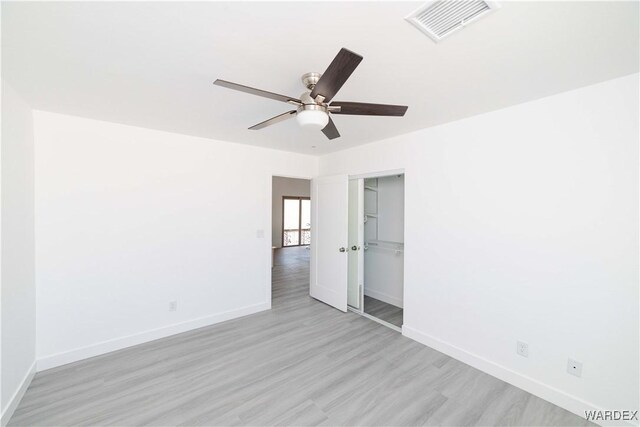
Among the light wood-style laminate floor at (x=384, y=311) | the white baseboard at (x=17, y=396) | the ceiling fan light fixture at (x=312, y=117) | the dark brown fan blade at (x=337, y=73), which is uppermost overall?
the dark brown fan blade at (x=337, y=73)

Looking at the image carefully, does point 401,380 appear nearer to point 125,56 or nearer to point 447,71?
point 447,71

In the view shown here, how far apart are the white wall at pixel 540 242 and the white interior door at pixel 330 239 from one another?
3.83 ft

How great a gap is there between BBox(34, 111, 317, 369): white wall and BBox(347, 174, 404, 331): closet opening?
1.31m

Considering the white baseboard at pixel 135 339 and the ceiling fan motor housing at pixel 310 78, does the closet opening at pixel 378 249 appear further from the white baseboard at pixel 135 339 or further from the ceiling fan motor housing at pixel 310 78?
the ceiling fan motor housing at pixel 310 78

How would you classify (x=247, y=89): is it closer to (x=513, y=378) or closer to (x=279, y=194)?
(x=513, y=378)

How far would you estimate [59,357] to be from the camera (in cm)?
261

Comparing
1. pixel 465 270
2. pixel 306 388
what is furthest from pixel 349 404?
pixel 465 270

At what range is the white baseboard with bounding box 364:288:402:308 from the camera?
428 centimetres

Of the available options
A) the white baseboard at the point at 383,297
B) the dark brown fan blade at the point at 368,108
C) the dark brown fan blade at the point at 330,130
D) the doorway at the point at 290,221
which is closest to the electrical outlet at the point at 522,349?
the white baseboard at the point at 383,297

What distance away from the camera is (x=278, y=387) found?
2.31 meters

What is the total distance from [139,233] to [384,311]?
11.2 feet

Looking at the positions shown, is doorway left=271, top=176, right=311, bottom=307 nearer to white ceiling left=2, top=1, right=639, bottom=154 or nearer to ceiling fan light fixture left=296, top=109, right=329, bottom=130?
white ceiling left=2, top=1, right=639, bottom=154

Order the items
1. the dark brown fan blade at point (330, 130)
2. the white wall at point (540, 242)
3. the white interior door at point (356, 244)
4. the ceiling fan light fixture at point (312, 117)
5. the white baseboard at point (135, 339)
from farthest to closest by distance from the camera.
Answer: the white interior door at point (356, 244)
the white baseboard at point (135, 339)
the dark brown fan blade at point (330, 130)
the white wall at point (540, 242)
the ceiling fan light fixture at point (312, 117)

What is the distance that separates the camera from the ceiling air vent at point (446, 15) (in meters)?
1.19
